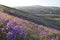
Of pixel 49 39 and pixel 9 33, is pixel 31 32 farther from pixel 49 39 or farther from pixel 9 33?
pixel 9 33

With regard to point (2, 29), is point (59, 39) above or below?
below

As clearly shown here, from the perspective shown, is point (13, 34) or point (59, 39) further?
point (59, 39)

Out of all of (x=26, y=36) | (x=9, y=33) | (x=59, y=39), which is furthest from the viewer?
(x=59, y=39)

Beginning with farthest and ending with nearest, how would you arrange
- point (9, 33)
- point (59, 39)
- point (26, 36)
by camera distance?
1. point (59, 39)
2. point (26, 36)
3. point (9, 33)

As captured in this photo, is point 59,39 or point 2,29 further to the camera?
point 59,39

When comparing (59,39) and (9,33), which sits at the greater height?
(9,33)

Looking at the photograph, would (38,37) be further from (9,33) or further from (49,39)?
(9,33)

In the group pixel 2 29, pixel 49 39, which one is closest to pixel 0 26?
pixel 2 29

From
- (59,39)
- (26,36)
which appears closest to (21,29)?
(26,36)
